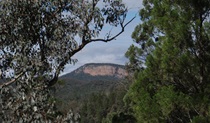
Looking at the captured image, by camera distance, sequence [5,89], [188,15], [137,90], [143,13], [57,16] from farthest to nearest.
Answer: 1. [143,13]
2. [137,90]
3. [188,15]
4. [57,16]
5. [5,89]

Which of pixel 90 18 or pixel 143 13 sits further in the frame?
pixel 143 13

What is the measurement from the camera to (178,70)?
1328 centimetres

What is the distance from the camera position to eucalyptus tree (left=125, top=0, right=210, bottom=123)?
12.8 meters

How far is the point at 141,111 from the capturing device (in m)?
13.4

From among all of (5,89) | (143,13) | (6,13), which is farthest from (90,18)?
(143,13)

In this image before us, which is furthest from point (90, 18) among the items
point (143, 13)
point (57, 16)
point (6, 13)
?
point (143, 13)

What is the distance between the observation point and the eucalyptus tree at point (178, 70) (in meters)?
12.8

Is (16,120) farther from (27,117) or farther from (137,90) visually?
(137,90)

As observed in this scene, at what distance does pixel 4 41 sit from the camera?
11.5 metres

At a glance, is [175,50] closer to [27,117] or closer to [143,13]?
[27,117]

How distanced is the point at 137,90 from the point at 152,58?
4.80ft

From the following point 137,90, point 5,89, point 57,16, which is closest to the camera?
point 5,89

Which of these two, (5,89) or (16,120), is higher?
(5,89)

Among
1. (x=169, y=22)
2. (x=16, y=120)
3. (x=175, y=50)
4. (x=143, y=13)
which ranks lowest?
(x=16, y=120)
